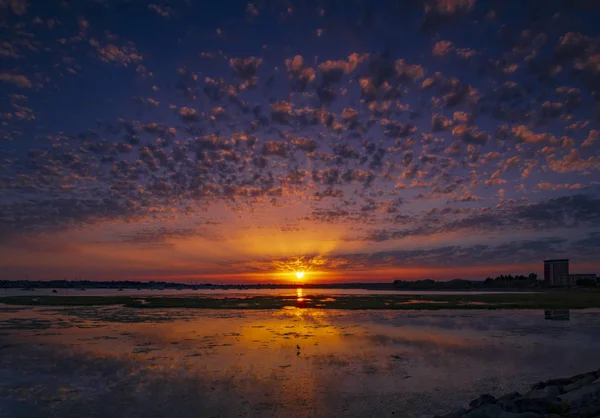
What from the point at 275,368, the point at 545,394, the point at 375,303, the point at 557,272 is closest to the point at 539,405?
the point at 545,394

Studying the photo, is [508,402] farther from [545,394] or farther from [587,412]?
[587,412]

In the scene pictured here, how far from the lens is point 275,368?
1895cm

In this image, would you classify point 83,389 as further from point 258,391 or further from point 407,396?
point 407,396

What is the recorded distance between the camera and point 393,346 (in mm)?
24719

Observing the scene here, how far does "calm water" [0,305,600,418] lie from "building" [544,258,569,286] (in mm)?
128123

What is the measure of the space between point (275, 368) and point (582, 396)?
37.7 feet

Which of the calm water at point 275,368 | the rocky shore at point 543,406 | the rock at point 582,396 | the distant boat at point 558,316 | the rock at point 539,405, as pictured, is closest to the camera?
the rocky shore at point 543,406

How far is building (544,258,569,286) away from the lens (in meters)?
142

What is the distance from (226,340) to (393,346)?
34.0ft

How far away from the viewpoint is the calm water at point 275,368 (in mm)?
13680

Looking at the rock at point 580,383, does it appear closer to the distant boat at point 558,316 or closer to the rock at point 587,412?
the rock at point 587,412

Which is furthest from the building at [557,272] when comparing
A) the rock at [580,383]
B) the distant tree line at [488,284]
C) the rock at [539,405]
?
the rock at [539,405]

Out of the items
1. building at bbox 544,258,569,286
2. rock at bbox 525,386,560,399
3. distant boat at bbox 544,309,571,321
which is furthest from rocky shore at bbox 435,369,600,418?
building at bbox 544,258,569,286

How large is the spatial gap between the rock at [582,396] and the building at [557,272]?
151 meters
